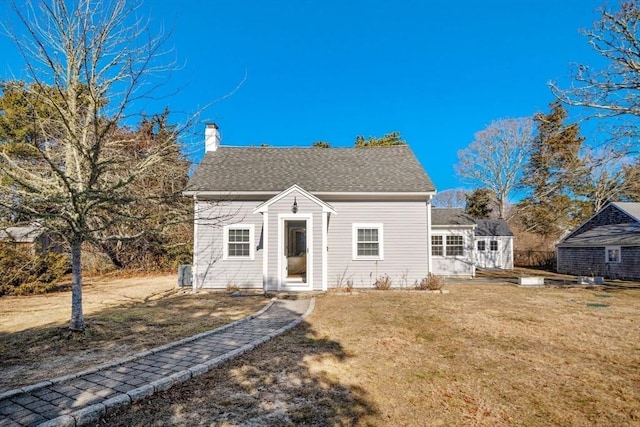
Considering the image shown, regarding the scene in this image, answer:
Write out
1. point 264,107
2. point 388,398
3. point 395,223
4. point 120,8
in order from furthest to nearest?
point 264,107
point 395,223
point 120,8
point 388,398

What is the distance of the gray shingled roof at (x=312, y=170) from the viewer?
43.3 ft

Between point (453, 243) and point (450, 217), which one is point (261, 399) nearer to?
point (453, 243)

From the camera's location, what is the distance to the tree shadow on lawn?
11.1 ft

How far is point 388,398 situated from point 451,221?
17.1m

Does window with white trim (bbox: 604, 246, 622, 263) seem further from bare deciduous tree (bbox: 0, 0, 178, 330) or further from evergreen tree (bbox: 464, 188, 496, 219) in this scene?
bare deciduous tree (bbox: 0, 0, 178, 330)

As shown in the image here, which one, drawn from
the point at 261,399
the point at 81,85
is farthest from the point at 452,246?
Result: the point at 81,85

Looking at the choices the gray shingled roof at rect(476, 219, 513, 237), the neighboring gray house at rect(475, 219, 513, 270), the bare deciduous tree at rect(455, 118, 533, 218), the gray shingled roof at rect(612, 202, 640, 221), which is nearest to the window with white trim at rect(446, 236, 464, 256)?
the neighboring gray house at rect(475, 219, 513, 270)

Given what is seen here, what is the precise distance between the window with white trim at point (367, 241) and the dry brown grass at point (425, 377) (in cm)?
498

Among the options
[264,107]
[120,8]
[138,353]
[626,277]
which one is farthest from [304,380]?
[626,277]

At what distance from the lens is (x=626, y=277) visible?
17.5 meters

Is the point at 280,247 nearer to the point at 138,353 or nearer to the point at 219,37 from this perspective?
the point at 138,353

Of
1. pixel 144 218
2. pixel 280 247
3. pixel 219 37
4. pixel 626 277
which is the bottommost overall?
pixel 626 277

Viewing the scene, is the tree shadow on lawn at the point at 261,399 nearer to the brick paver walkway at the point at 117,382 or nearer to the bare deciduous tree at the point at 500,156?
the brick paver walkway at the point at 117,382

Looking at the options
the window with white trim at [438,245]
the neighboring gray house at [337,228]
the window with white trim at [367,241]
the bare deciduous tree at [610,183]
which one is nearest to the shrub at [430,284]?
the neighboring gray house at [337,228]
